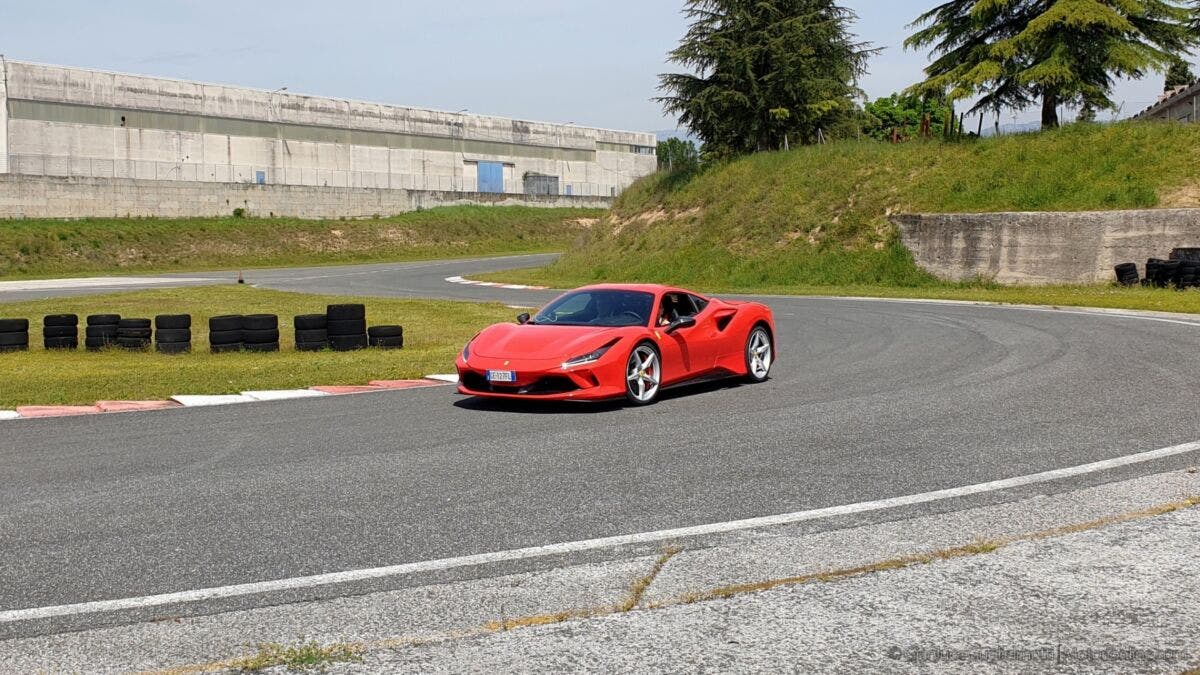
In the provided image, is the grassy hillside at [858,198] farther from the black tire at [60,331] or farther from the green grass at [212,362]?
the black tire at [60,331]

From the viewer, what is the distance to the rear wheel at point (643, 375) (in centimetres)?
1054

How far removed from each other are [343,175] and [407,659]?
65749 mm

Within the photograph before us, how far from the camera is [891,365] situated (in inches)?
516

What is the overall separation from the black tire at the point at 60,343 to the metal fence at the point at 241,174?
40.7 m

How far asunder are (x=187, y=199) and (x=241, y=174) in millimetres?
6582

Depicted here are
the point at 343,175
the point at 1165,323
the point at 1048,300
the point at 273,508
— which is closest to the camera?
the point at 273,508

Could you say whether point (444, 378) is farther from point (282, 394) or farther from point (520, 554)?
point (520, 554)

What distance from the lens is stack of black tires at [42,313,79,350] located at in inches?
701

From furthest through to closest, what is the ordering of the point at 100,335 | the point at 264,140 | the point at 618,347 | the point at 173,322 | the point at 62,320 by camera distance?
the point at 264,140
the point at 62,320
the point at 100,335
the point at 173,322
the point at 618,347

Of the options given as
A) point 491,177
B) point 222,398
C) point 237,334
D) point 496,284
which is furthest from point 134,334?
point 491,177

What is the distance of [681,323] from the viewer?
1130 centimetres

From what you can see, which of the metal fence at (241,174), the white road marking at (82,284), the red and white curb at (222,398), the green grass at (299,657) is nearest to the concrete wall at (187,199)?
the metal fence at (241,174)

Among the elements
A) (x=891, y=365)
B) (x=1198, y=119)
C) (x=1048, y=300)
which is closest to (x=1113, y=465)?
(x=891, y=365)

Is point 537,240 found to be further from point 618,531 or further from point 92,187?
point 618,531
